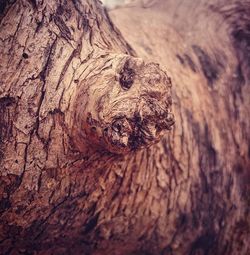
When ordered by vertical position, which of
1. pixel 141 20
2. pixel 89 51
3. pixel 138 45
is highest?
pixel 141 20

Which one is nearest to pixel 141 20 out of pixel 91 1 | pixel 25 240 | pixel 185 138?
pixel 91 1

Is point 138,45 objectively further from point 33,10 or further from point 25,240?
point 25,240

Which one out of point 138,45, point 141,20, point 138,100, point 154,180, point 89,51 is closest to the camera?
point 138,100

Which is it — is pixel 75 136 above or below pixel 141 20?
below

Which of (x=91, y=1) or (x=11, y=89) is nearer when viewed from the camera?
(x=11, y=89)

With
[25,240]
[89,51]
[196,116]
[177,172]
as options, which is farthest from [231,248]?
[89,51]

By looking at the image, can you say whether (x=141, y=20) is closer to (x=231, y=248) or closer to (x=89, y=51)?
(x=89, y=51)

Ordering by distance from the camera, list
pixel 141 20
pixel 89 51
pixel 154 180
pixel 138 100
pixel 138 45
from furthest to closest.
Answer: pixel 141 20 < pixel 138 45 < pixel 154 180 < pixel 89 51 < pixel 138 100
